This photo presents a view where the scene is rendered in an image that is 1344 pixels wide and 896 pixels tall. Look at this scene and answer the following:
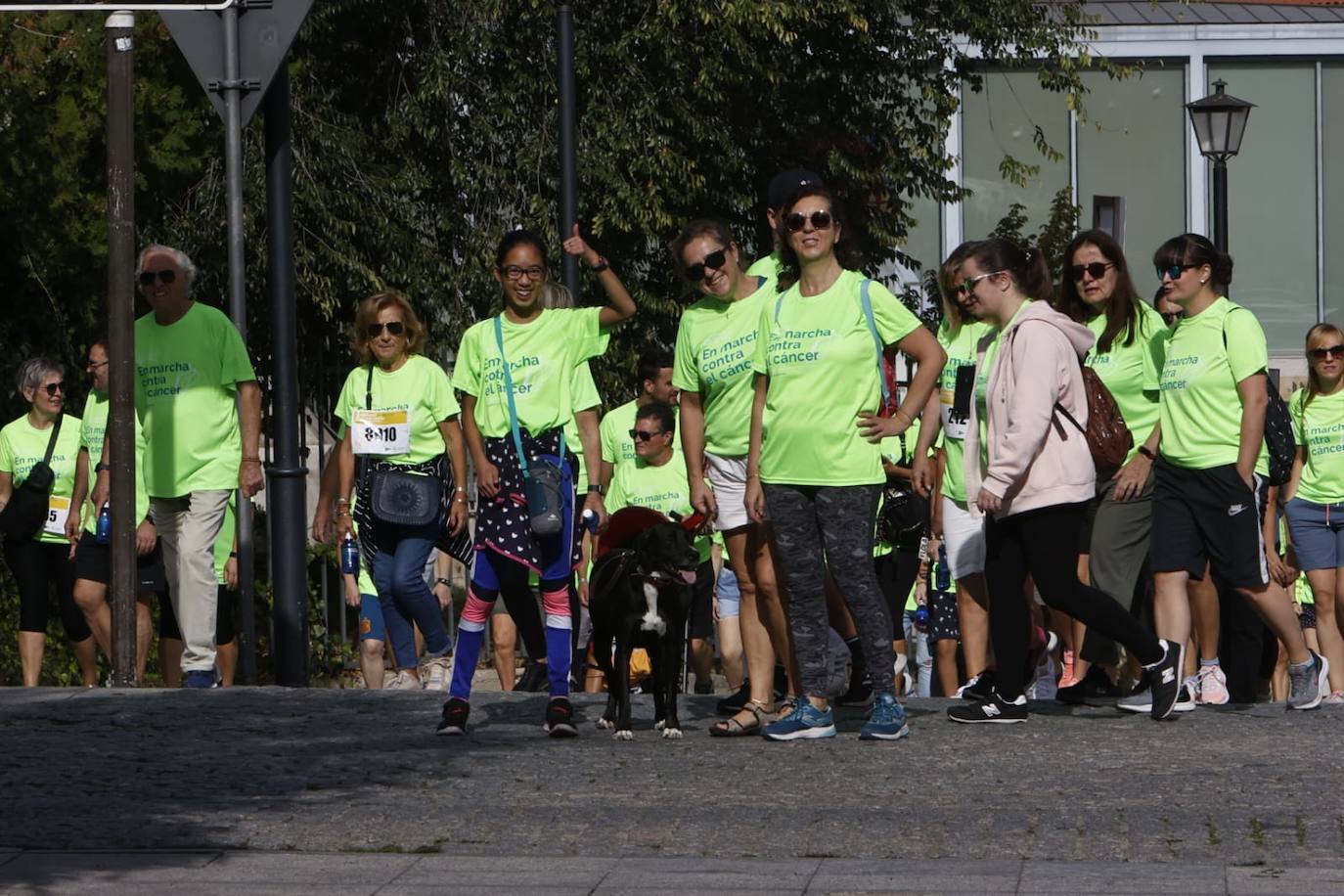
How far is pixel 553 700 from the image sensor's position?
8664 mm

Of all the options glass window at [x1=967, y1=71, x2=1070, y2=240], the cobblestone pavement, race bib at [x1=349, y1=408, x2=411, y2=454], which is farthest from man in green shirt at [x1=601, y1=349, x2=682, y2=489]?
glass window at [x1=967, y1=71, x2=1070, y2=240]

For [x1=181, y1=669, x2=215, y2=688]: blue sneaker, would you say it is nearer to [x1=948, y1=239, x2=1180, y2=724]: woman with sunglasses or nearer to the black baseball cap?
[x1=948, y1=239, x2=1180, y2=724]: woman with sunglasses

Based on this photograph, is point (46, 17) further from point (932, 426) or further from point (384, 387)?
point (932, 426)

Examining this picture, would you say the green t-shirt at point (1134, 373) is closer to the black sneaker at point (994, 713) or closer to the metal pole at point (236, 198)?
the black sneaker at point (994, 713)

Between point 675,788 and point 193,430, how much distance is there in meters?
4.10

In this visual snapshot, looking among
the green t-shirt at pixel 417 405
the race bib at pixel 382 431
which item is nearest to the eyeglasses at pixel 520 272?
the green t-shirt at pixel 417 405

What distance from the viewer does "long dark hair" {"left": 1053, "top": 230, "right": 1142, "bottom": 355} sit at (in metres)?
9.67

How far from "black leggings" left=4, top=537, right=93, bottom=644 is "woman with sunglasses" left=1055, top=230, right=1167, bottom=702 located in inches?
203

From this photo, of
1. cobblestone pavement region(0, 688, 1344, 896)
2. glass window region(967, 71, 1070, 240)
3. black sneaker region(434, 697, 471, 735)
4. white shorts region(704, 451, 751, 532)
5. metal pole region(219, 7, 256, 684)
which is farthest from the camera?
glass window region(967, 71, 1070, 240)

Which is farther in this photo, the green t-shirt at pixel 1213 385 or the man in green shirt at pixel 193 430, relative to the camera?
the man in green shirt at pixel 193 430

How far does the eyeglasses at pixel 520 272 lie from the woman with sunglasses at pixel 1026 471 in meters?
1.52

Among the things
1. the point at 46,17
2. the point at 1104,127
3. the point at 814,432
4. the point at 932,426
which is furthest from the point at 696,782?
the point at 1104,127

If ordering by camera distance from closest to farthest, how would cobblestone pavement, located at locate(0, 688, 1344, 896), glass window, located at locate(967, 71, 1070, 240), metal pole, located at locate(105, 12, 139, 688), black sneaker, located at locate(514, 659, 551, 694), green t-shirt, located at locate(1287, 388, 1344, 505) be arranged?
cobblestone pavement, located at locate(0, 688, 1344, 896) → metal pole, located at locate(105, 12, 139, 688) → green t-shirt, located at locate(1287, 388, 1344, 505) → black sneaker, located at locate(514, 659, 551, 694) → glass window, located at locate(967, 71, 1070, 240)

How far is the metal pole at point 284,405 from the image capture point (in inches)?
428
